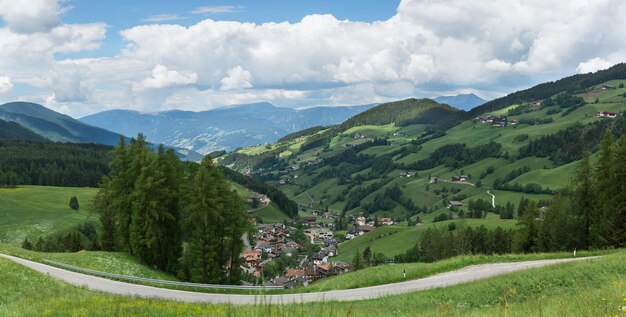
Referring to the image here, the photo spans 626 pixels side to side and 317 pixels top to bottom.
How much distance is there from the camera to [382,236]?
16450cm

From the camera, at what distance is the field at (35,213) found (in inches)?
4197

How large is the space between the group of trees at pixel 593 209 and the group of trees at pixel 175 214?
38.1 metres

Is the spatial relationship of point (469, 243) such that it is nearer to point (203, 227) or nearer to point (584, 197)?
point (584, 197)

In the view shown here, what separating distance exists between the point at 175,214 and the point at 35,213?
4035 inches

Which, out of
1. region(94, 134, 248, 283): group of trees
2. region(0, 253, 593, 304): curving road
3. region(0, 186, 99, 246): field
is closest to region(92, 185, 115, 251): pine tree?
region(94, 134, 248, 283): group of trees

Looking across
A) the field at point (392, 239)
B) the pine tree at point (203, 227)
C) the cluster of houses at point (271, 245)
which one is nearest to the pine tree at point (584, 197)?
the pine tree at point (203, 227)

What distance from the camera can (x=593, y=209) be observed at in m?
47.6

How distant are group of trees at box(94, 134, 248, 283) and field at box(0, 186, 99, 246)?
63.4m

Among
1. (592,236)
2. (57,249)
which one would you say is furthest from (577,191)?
(57,249)

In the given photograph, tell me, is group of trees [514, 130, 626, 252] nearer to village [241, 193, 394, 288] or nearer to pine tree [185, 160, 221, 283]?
pine tree [185, 160, 221, 283]

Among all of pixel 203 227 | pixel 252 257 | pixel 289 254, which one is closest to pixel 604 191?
pixel 203 227

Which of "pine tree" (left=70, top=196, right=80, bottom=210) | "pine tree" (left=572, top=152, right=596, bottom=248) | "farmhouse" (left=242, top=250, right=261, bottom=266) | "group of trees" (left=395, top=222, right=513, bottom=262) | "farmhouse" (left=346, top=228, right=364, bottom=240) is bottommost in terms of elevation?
"farmhouse" (left=346, top=228, right=364, bottom=240)

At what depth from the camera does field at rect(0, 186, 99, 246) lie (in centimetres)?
10659

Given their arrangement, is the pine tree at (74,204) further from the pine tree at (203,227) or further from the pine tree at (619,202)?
the pine tree at (619,202)
